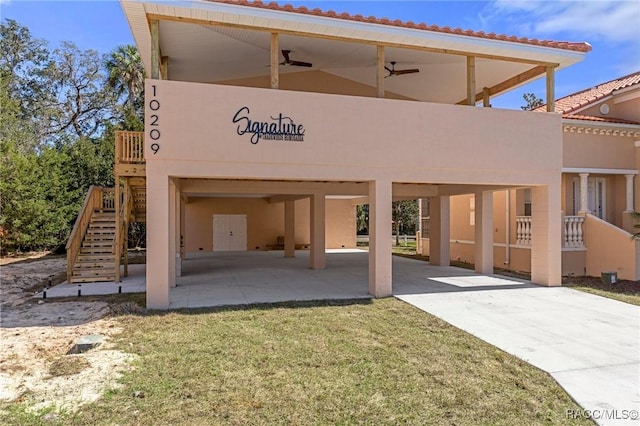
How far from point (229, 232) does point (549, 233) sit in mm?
18591

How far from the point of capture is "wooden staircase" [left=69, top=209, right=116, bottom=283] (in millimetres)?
12555

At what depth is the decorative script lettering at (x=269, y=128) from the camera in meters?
8.85

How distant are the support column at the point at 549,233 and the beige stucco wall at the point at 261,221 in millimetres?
16789

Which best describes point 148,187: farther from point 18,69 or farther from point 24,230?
point 18,69

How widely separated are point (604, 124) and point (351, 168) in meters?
11.5

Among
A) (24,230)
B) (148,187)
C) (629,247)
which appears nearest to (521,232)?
(629,247)

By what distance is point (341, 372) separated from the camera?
528 cm

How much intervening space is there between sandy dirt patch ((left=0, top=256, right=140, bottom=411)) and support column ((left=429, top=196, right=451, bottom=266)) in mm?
12104

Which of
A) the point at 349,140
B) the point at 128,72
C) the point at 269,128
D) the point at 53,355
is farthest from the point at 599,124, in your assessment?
the point at 128,72

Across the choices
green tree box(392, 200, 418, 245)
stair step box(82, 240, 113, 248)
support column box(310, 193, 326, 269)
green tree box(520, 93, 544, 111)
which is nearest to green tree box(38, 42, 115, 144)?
stair step box(82, 240, 113, 248)

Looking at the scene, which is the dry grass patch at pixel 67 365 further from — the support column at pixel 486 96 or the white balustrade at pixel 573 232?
the white balustrade at pixel 573 232

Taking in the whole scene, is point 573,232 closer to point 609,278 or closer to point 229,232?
point 609,278

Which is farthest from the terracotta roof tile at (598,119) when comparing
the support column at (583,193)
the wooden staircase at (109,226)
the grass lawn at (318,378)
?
the wooden staircase at (109,226)

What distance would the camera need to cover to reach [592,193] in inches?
647
